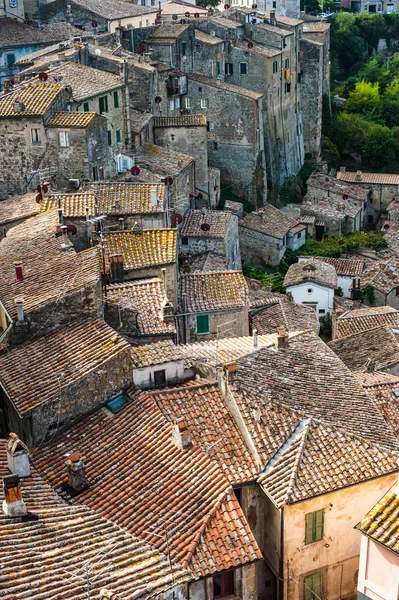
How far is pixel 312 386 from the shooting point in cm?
2458

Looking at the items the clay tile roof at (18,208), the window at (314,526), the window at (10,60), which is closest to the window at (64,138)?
the clay tile roof at (18,208)

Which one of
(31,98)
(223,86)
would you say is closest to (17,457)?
(31,98)

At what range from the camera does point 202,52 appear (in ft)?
221

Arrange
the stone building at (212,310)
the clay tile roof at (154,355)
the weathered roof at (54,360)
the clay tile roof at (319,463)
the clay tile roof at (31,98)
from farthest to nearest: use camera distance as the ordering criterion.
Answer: the clay tile roof at (31,98)
the stone building at (212,310)
the clay tile roof at (154,355)
the weathered roof at (54,360)
the clay tile roof at (319,463)

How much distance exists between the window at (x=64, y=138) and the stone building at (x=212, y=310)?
10.4 metres

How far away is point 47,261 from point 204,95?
41630 millimetres

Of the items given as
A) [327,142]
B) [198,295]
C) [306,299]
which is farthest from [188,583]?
[327,142]

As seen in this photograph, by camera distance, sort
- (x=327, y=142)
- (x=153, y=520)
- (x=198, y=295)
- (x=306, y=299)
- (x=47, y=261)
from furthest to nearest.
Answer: (x=327, y=142), (x=306, y=299), (x=198, y=295), (x=47, y=261), (x=153, y=520)

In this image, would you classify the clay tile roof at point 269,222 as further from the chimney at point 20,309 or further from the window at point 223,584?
the window at point 223,584

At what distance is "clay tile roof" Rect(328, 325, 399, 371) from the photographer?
137 ft

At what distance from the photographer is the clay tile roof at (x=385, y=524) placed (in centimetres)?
1544

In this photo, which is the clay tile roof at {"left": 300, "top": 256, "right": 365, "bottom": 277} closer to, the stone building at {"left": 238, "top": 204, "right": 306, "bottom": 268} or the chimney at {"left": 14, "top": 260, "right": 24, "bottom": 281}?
the stone building at {"left": 238, "top": 204, "right": 306, "bottom": 268}

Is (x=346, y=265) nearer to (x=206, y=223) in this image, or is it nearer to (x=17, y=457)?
(x=206, y=223)

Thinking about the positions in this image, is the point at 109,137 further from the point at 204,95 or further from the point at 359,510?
the point at 359,510
